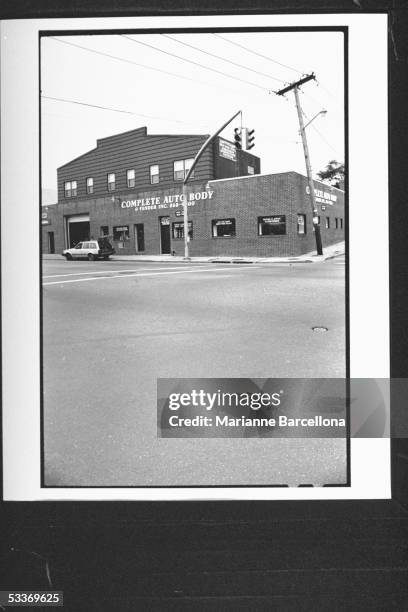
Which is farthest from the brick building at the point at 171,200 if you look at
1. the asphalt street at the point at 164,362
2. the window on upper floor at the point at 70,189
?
the asphalt street at the point at 164,362

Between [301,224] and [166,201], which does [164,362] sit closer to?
[166,201]

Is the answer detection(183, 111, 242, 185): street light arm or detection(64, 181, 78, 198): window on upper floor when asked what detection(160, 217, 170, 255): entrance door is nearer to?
detection(183, 111, 242, 185): street light arm

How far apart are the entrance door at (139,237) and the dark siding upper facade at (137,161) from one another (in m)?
0.65

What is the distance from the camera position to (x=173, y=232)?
16.1 feet

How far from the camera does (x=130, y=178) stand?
4590 millimetres

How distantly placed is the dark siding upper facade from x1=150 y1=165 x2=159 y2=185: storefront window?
3 cm

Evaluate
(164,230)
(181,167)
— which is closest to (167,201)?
(164,230)

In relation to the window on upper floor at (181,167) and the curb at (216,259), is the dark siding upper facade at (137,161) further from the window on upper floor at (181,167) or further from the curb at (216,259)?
the curb at (216,259)

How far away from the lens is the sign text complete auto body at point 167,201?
4828 mm

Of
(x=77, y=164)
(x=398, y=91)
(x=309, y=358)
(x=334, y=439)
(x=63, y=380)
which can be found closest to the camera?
(x=398, y=91)

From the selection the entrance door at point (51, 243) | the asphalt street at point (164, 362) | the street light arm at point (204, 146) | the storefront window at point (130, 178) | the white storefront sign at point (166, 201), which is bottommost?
the asphalt street at point (164, 362)

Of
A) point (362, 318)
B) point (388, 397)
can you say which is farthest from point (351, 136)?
point (388, 397)
